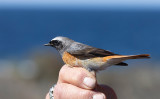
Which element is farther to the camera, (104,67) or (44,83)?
(44,83)

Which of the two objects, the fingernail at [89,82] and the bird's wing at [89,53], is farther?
the bird's wing at [89,53]

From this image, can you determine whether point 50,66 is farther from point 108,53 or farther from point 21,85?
point 108,53

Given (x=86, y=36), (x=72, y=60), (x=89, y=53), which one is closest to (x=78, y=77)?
(x=72, y=60)

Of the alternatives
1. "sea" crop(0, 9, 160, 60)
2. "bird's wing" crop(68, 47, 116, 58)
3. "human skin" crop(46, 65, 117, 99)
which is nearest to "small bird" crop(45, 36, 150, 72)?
"bird's wing" crop(68, 47, 116, 58)

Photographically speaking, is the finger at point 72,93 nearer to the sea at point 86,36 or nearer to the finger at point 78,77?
the finger at point 78,77

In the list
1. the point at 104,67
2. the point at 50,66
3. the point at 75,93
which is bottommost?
the point at 75,93

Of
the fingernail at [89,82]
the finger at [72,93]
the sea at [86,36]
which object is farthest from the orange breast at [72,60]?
the sea at [86,36]

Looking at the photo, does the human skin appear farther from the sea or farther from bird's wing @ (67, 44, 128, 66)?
the sea

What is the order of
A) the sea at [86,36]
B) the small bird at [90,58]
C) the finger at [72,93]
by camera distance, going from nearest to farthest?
1. the finger at [72,93]
2. the small bird at [90,58]
3. the sea at [86,36]

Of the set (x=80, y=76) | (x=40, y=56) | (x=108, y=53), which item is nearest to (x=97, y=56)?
(x=108, y=53)
